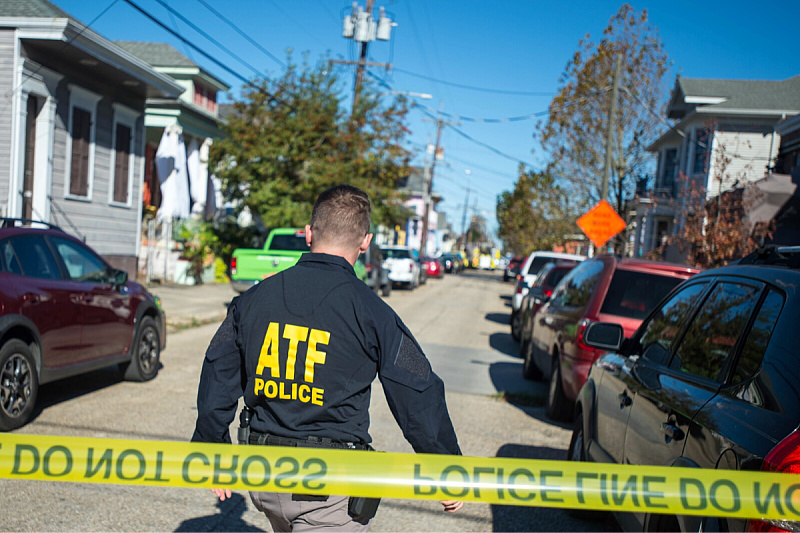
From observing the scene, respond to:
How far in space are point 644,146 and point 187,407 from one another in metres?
24.9

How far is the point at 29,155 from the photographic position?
13898mm

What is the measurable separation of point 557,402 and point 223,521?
4.35 m

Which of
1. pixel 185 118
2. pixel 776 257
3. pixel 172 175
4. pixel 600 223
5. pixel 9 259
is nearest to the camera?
pixel 776 257

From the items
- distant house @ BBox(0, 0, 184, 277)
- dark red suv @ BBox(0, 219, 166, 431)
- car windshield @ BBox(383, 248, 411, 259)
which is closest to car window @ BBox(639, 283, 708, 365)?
dark red suv @ BBox(0, 219, 166, 431)

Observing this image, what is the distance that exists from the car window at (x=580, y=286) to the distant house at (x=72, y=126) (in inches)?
375

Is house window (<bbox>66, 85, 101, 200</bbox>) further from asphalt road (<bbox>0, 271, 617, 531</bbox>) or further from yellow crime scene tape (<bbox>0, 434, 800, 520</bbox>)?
yellow crime scene tape (<bbox>0, 434, 800, 520</bbox>)

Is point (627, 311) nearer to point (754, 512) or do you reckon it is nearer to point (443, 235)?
point (754, 512)

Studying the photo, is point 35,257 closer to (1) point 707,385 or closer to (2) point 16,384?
(2) point 16,384

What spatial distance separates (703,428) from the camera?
9.25 ft

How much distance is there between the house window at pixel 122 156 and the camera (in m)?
16.6

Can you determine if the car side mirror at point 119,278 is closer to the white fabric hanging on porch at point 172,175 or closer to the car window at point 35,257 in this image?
the car window at point 35,257

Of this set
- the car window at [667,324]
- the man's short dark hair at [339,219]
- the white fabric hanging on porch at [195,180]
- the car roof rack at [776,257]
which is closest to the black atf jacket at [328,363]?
the man's short dark hair at [339,219]

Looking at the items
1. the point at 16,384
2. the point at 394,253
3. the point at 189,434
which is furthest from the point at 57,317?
the point at 394,253

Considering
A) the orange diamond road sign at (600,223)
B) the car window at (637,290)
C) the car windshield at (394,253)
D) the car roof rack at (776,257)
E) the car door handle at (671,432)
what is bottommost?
the car windshield at (394,253)
